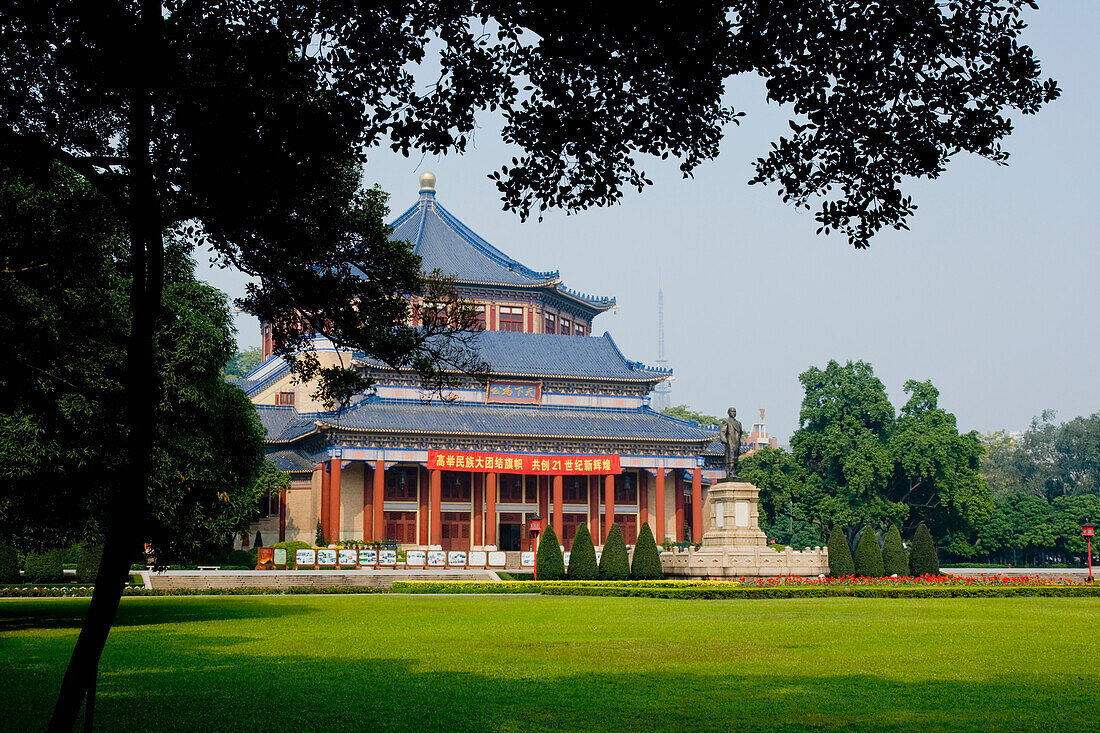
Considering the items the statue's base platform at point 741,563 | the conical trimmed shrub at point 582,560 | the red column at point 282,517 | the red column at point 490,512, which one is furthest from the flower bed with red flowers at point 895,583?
the red column at point 282,517

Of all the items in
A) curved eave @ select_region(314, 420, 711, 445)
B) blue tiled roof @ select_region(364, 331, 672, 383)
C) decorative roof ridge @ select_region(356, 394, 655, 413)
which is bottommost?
curved eave @ select_region(314, 420, 711, 445)

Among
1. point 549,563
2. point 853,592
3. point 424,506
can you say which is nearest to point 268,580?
point 549,563

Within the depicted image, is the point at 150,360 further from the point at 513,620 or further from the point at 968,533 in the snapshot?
the point at 968,533

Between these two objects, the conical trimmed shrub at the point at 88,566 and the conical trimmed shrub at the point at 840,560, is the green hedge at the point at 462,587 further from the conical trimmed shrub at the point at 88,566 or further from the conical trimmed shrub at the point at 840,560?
the conical trimmed shrub at the point at 840,560

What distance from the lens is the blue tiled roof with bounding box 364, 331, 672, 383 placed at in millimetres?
57156

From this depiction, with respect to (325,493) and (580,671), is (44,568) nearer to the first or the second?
(325,493)

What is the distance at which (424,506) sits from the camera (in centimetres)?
5481

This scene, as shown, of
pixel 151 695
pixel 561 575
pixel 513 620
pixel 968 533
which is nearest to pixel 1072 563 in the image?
pixel 968 533

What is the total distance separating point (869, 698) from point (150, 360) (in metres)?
7.25

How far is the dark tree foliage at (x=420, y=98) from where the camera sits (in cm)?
836

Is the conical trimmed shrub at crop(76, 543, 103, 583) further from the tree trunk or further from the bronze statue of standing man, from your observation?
the tree trunk

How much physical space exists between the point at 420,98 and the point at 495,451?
4498 centimetres

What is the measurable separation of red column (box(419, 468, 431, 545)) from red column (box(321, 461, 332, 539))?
4.78m

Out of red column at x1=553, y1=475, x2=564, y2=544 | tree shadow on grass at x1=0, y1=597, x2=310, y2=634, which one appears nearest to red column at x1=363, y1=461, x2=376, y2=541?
red column at x1=553, y1=475, x2=564, y2=544
